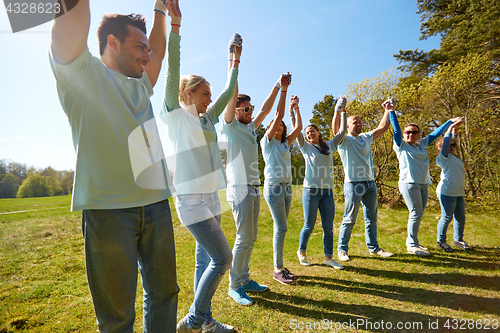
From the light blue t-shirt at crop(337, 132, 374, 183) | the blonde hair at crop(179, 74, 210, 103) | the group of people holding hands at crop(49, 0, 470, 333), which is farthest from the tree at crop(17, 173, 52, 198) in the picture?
the light blue t-shirt at crop(337, 132, 374, 183)

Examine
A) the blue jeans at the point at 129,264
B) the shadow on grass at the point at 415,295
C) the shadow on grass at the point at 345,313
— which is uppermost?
the blue jeans at the point at 129,264

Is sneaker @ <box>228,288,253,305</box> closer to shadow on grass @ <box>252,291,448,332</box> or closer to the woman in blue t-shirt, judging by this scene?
shadow on grass @ <box>252,291,448,332</box>

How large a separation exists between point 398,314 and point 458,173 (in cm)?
359

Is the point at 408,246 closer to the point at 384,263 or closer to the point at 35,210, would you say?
the point at 384,263

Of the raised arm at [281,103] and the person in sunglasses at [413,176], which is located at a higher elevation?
the raised arm at [281,103]

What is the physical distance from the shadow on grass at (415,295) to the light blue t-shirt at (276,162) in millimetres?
1436

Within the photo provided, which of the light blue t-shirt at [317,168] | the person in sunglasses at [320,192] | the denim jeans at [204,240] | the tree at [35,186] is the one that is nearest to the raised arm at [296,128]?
the person in sunglasses at [320,192]

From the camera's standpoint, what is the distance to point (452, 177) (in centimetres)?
491

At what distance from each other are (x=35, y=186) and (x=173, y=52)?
518 inches

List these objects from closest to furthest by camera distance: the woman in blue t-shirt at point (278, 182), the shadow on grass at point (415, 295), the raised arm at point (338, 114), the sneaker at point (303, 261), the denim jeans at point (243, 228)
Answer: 1. the shadow on grass at point (415, 295)
2. the denim jeans at point (243, 228)
3. the woman in blue t-shirt at point (278, 182)
4. the sneaker at point (303, 261)
5. the raised arm at point (338, 114)

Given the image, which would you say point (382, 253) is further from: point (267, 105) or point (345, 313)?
point (267, 105)

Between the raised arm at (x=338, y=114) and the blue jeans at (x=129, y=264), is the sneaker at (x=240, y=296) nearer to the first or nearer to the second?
the blue jeans at (x=129, y=264)

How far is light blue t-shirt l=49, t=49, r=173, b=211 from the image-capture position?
46.6 inches

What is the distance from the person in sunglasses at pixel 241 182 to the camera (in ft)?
9.50
